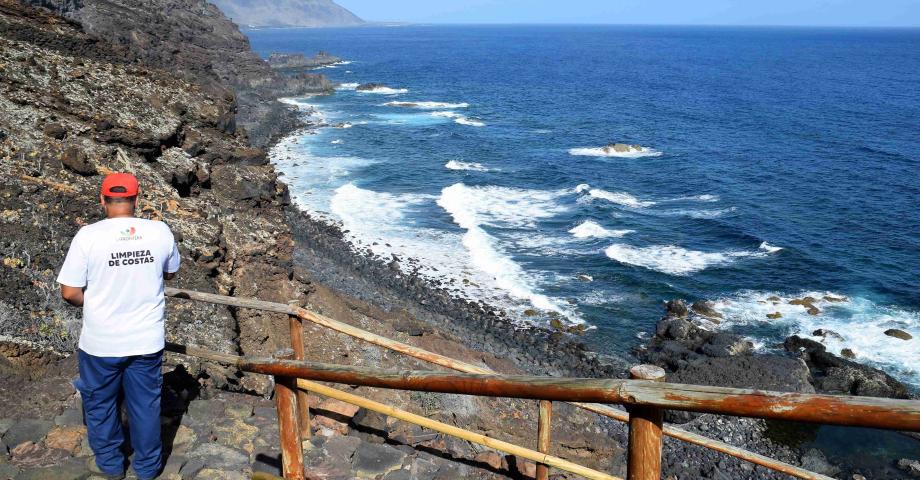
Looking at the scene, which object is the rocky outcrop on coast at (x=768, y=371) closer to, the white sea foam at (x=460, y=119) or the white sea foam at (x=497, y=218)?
the white sea foam at (x=497, y=218)

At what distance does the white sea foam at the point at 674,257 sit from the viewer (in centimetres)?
3203

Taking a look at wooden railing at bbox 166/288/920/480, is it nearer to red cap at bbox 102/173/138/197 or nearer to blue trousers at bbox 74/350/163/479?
blue trousers at bbox 74/350/163/479

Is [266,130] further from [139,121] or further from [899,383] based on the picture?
[899,383]

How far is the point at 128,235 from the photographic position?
519 centimetres

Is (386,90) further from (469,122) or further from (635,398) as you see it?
(635,398)

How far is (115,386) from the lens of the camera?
5500 millimetres

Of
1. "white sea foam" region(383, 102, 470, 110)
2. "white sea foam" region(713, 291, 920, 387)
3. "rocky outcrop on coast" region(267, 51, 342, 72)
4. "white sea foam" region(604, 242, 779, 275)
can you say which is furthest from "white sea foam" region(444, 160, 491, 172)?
"rocky outcrop on coast" region(267, 51, 342, 72)

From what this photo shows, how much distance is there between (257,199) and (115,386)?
1433 cm

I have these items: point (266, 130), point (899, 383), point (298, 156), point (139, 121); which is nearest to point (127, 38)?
point (298, 156)

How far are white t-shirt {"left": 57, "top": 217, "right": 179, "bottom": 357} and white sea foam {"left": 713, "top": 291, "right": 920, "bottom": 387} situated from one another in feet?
81.7

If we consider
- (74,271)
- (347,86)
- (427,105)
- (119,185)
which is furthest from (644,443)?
(347,86)

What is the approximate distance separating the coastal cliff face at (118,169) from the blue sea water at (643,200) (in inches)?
518

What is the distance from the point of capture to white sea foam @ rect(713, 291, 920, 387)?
950 inches

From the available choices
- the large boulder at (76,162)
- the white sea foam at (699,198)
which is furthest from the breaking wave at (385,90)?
the large boulder at (76,162)
